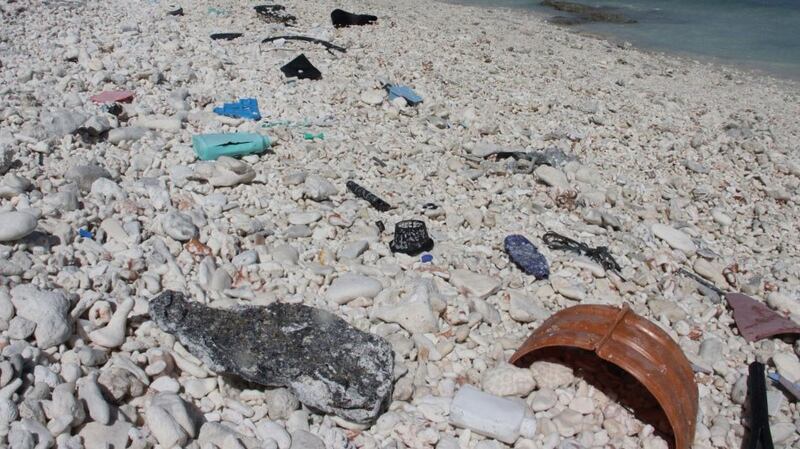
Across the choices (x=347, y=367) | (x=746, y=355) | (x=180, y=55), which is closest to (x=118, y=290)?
(x=347, y=367)

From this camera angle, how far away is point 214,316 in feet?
8.95

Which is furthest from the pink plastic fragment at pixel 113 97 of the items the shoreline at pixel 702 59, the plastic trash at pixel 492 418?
the shoreline at pixel 702 59

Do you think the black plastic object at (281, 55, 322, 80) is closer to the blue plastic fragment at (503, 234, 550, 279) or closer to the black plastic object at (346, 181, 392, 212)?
the black plastic object at (346, 181, 392, 212)

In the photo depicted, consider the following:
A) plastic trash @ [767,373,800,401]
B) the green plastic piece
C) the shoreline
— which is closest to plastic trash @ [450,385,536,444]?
plastic trash @ [767,373,800,401]

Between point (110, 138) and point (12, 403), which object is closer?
point (12, 403)

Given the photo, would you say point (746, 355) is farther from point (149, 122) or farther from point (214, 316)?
point (149, 122)

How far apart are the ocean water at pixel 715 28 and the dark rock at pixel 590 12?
12.6 inches

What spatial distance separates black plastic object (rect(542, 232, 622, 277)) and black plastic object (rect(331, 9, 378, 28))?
243 inches

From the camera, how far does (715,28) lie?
586 inches

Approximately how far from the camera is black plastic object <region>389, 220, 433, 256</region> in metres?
3.70

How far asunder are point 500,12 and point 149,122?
12311 mm

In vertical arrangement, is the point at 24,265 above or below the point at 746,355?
above

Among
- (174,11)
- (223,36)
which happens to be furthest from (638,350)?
(174,11)

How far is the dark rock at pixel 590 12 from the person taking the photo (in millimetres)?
15528
